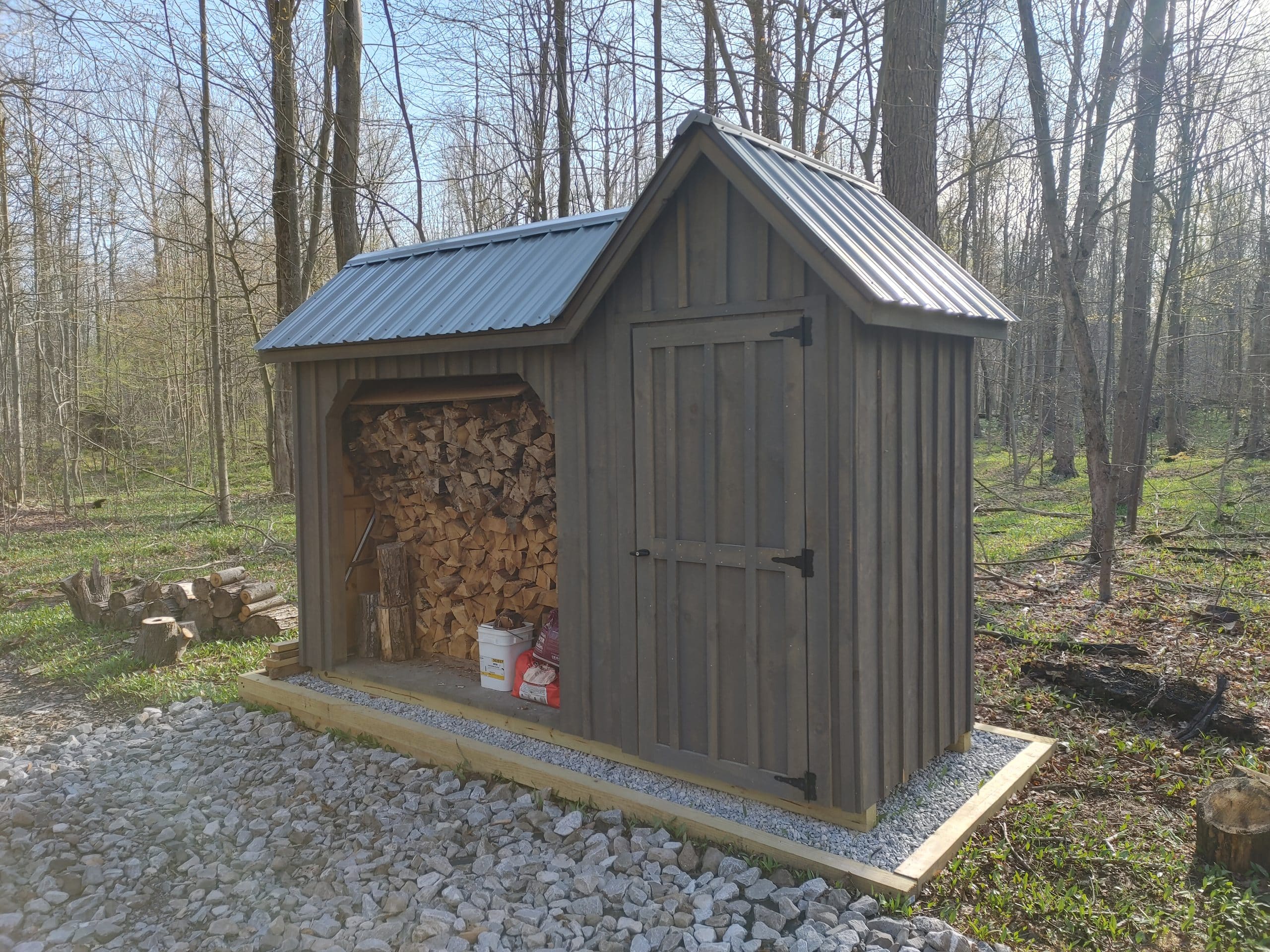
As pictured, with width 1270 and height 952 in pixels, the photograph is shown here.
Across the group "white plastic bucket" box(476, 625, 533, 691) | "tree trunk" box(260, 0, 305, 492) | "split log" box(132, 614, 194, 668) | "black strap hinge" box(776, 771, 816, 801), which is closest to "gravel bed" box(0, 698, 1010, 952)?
"black strap hinge" box(776, 771, 816, 801)

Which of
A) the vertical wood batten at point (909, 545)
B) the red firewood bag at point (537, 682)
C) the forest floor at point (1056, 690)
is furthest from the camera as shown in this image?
the red firewood bag at point (537, 682)

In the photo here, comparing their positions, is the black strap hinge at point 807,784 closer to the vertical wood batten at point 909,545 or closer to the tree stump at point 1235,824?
the vertical wood batten at point 909,545

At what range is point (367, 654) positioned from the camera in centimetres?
617

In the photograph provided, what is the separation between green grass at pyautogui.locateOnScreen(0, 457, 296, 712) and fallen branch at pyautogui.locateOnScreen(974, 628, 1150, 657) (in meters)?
5.60

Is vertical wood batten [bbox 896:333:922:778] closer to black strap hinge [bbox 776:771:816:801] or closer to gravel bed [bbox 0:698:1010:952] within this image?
black strap hinge [bbox 776:771:816:801]

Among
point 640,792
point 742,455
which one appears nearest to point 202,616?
point 640,792

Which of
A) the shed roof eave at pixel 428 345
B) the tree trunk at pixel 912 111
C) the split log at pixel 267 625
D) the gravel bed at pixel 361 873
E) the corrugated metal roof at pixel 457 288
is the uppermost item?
the tree trunk at pixel 912 111

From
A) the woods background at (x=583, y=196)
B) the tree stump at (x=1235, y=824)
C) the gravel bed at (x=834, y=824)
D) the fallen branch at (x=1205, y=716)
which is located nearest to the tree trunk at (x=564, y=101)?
the woods background at (x=583, y=196)

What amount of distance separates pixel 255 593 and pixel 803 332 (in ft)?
19.5

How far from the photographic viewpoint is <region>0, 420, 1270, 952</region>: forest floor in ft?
11.1

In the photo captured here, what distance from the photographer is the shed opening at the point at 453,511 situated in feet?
17.7

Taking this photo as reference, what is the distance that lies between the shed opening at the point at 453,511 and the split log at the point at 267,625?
1716 millimetres

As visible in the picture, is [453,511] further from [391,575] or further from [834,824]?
[834,824]

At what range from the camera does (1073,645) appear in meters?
6.34
